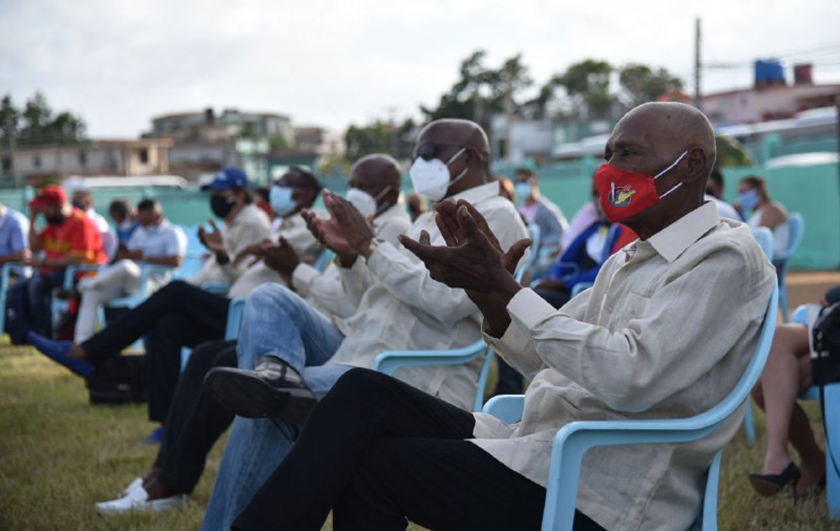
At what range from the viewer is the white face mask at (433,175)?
4383 millimetres

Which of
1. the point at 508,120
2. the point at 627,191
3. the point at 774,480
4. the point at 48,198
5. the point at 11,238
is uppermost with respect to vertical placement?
the point at 508,120

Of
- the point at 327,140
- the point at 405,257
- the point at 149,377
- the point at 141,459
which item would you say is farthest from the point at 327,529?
the point at 327,140

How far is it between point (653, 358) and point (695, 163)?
58 centimetres

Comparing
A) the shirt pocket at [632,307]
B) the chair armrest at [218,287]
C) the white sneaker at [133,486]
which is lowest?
the white sneaker at [133,486]

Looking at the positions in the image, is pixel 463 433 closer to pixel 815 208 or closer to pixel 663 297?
pixel 663 297

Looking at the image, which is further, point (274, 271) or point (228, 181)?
point (228, 181)

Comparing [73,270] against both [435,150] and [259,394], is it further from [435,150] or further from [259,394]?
[259,394]

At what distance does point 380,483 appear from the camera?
2631 mm

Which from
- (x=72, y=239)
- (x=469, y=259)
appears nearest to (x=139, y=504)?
(x=469, y=259)

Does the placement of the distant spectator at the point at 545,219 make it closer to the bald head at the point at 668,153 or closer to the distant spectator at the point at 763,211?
the distant spectator at the point at 763,211

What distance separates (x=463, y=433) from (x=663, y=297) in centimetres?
72

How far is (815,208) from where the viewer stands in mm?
18422

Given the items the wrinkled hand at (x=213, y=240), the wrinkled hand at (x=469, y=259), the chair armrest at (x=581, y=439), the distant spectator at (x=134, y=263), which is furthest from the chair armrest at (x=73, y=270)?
the chair armrest at (x=581, y=439)

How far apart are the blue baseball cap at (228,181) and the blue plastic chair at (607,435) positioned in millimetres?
5438
